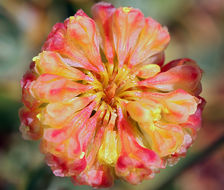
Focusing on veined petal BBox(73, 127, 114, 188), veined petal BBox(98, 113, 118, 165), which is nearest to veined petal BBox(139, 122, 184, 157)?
veined petal BBox(98, 113, 118, 165)

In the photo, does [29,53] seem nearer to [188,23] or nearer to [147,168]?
[188,23]

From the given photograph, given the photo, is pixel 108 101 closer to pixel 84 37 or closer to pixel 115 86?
pixel 115 86

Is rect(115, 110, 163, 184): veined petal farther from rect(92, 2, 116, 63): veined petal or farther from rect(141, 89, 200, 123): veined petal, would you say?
rect(92, 2, 116, 63): veined petal

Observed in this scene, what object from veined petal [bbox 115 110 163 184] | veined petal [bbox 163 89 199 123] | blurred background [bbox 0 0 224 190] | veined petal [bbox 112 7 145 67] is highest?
veined petal [bbox 112 7 145 67]

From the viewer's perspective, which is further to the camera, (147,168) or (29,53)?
(29,53)

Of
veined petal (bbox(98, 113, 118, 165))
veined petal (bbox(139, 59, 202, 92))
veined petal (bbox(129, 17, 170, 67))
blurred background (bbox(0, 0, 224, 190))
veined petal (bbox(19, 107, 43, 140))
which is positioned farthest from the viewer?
blurred background (bbox(0, 0, 224, 190))

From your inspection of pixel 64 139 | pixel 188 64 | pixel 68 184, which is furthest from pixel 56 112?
pixel 68 184
